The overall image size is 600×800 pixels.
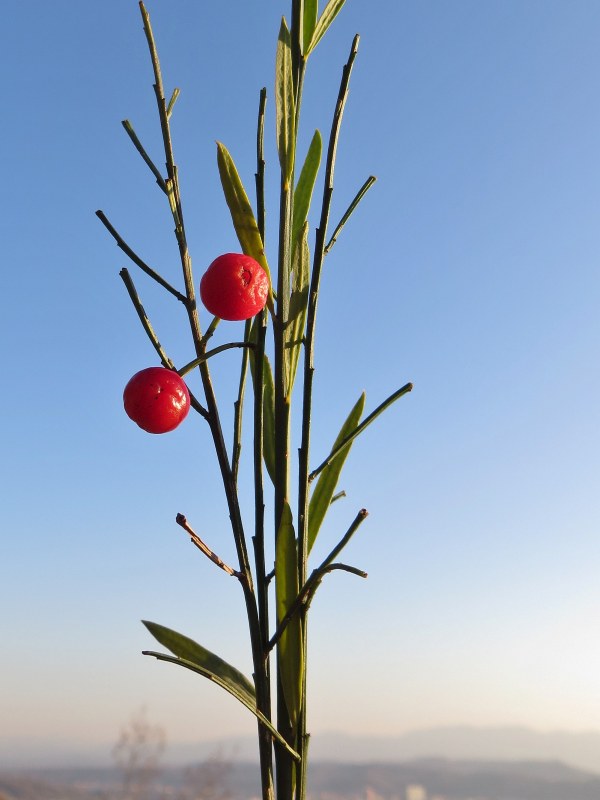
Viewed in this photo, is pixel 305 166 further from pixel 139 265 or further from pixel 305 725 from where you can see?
pixel 305 725

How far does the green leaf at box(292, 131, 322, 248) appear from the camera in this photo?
2.03 feet

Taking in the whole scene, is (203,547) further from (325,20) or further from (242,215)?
(325,20)

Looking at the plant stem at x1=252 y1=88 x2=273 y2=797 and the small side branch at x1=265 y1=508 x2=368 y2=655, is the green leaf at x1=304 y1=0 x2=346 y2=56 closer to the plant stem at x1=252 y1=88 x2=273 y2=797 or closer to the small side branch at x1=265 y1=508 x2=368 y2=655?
the plant stem at x1=252 y1=88 x2=273 y2=797

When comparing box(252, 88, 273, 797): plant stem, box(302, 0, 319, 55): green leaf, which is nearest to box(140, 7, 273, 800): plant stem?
box(252, 88, 273, 797): plant stem

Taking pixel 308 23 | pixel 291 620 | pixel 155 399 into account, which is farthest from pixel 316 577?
pixel 308 23

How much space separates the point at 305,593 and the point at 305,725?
92mm

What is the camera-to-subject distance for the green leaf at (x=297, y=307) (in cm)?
58

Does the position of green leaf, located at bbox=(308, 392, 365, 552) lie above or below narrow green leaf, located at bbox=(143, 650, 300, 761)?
above

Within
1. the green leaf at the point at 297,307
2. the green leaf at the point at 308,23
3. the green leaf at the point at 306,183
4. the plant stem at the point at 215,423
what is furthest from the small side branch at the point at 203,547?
the green leaf at the point at 308,23

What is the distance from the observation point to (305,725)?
52cm

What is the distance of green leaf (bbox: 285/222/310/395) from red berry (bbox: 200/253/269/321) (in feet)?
0.18

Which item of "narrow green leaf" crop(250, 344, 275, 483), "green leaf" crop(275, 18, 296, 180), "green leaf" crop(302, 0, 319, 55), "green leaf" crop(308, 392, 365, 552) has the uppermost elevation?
"green leaf" crop(302, 0, 319, 55)

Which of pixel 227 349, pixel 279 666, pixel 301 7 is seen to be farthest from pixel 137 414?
pixel 301 7

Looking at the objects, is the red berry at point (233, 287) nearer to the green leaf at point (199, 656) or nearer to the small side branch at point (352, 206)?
the small side branch at point (352, 206)
